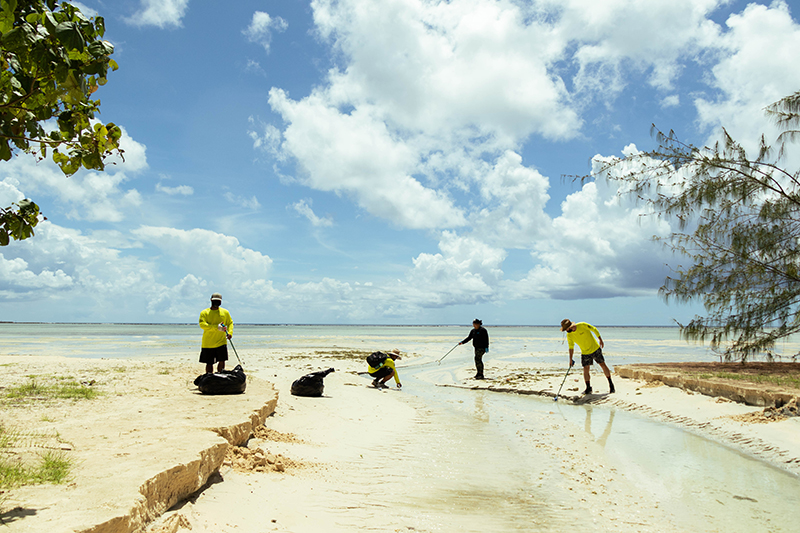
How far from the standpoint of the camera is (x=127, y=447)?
13.5 ft

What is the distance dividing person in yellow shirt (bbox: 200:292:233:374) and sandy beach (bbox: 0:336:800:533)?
663 mm

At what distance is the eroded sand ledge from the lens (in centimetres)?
265

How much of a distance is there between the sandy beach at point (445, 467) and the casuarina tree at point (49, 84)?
6.59ft

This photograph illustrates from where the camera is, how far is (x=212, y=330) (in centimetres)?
966

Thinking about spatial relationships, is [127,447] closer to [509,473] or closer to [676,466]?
[509,473]

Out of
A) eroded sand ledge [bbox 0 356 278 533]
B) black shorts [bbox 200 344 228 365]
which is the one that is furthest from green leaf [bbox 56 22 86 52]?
black shorts [bbox 200 344 228 365]

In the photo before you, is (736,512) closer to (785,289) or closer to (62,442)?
(62,442)

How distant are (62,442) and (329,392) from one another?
280 inches

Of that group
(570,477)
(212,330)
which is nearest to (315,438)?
(570,477)

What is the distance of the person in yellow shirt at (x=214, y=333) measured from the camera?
9.66m

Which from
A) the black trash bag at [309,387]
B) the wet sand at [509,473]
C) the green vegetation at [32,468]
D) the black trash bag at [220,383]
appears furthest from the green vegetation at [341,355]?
the green vegetation at [32,468]

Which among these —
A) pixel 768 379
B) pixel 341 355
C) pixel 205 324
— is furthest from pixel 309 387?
pixel 341 355

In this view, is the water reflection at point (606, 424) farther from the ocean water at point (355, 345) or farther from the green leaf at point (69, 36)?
the ocean water at point (355, 345)

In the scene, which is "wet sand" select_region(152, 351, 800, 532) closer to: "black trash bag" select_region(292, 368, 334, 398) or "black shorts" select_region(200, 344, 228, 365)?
"black trash bag" select_region(292, 368, 334, 398)
